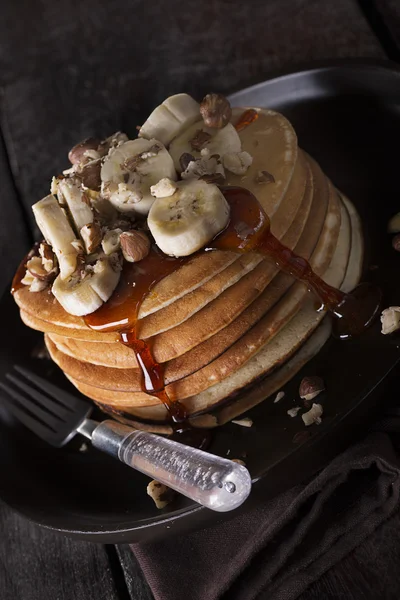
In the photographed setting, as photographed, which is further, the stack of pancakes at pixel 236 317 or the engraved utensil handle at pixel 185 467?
the stack of pancakes at pixel 236 317

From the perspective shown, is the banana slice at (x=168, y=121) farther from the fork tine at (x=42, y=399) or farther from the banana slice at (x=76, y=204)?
the fork tine at (x=42, y=399)

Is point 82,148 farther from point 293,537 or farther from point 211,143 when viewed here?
point 293,537

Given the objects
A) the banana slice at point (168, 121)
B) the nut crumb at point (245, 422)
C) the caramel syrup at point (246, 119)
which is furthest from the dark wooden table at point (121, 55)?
the nut crumb at point (245, 422)

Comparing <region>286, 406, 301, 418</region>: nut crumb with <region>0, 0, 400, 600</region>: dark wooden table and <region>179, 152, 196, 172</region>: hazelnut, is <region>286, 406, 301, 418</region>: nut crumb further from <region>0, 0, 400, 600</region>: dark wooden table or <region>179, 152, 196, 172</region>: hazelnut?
<region>0, 0, 400, 600</region>: dark wooden table

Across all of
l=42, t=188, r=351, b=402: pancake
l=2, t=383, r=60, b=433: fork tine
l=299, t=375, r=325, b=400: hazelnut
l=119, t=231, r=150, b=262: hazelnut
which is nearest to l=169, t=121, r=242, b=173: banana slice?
l=119, t=231, r=150, b=262: hazelnut

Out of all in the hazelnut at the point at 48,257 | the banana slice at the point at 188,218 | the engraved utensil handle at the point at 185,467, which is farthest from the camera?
the hazelnut at the point at 48,257

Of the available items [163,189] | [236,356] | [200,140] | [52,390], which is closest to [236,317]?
[236,356]
